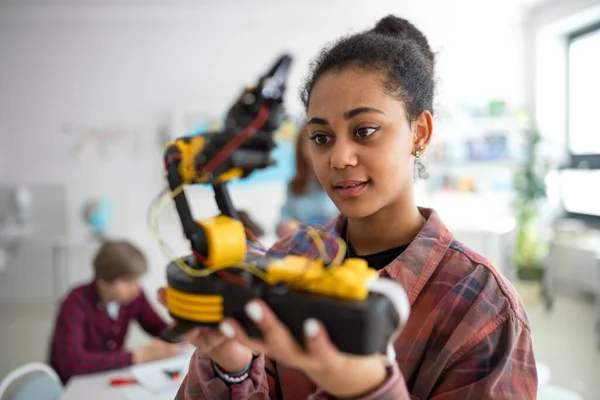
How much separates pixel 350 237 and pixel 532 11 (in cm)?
508

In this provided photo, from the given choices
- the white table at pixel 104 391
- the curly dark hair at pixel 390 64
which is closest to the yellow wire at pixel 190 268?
the curly dark hair at pixel 390 64

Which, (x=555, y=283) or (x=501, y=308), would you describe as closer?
(x=501, y=308)

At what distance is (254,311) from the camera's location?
49 cm

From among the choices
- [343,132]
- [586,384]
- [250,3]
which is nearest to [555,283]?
[586,384]

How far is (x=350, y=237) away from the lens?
93 cm

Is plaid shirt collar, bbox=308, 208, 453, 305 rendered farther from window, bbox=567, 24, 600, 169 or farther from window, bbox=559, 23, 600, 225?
window, bbox=567, 24, 600, 169

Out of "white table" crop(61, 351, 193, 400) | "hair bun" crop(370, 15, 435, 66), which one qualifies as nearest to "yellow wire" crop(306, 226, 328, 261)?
"hair bun" crop(370, 15, 435, 66)

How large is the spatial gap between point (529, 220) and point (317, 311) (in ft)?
14.8

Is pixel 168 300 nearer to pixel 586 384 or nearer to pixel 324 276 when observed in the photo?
pixel 324 276

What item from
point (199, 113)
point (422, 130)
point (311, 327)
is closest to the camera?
point (311, 327)

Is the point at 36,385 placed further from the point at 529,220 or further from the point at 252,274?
the point at 529,220

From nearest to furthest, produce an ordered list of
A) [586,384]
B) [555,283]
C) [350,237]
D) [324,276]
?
[324,276], [350,237], [586,384], [555,283]

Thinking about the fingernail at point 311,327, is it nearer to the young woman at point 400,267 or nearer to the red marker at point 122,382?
the young woman at point 400,267

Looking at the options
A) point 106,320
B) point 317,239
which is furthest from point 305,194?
point 317,239
